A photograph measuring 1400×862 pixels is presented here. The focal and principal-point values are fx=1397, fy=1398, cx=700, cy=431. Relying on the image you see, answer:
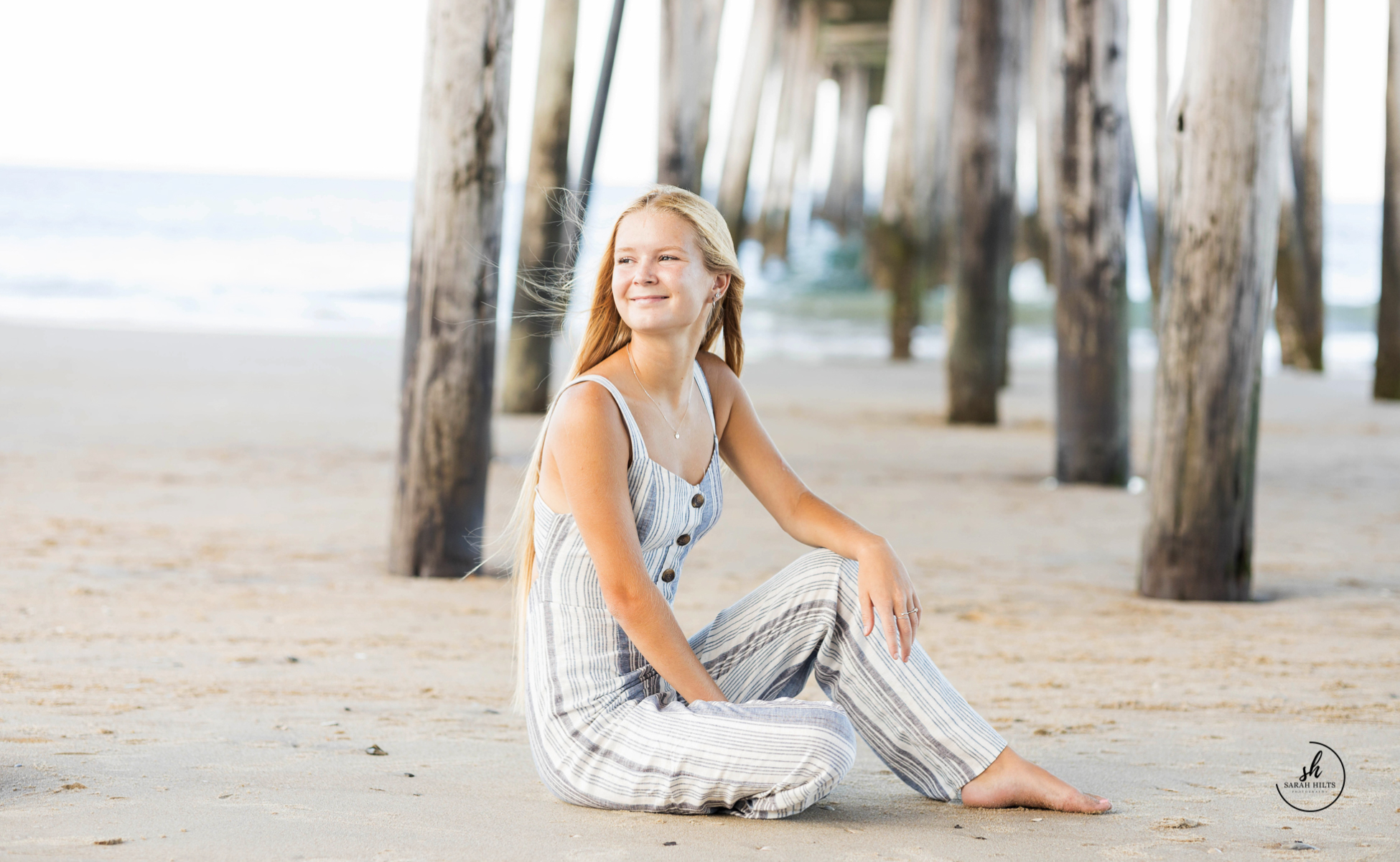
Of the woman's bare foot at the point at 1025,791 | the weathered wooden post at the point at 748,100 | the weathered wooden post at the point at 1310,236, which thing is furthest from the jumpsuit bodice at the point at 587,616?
the weathered wooden post at the point at 748,100

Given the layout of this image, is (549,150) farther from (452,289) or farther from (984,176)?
(452,289)

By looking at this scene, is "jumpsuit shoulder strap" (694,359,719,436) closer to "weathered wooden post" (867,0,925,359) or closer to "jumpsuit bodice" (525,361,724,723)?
"jumpsuit bodice" (525,361,724,723)

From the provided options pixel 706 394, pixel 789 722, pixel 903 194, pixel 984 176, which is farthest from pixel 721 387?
pixel 903 194

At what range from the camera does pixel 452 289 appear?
175 inches

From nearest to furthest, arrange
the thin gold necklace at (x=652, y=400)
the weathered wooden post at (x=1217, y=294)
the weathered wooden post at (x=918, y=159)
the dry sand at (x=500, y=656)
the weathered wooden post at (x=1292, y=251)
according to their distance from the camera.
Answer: the dry sand at (x=500, y=656), the thin gold necklace at (x=652, y=400), the weathered wooden post at (x=1217, y=294), the weathered wooden post at (x=1292, y=251), the weathered wooden post at (x=918, y=159)

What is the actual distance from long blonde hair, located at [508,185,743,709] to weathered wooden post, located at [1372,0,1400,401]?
8.22 meters

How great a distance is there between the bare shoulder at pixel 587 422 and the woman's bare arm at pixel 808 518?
340 millimetres

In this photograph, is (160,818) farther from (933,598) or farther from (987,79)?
(987,79)

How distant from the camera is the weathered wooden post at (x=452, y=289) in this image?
441cm

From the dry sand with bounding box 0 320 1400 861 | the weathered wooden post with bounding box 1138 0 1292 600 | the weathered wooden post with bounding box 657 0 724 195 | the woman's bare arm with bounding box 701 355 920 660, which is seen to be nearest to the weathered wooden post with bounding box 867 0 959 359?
the weathered wooden post with bounding box 657 0 724 195

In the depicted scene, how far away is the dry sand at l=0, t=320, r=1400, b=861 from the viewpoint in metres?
2.28

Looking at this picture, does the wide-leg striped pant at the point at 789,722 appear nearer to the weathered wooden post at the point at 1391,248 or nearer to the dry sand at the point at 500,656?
the dry sand at the point at 500,656

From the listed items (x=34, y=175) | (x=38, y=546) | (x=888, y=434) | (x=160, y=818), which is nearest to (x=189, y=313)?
(x=888, y=434)

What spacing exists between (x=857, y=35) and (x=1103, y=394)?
1874 cm
